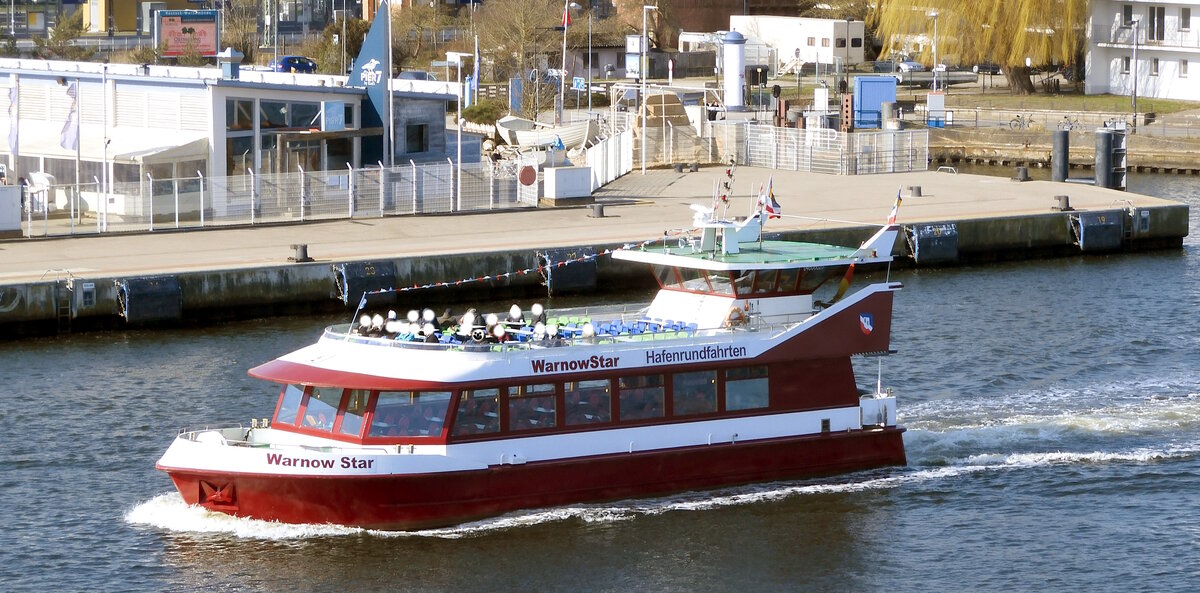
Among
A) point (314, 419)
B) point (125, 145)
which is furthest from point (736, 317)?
point (125, 145)

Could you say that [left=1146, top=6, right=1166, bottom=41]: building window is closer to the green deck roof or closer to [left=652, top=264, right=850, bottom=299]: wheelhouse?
the green deck roof

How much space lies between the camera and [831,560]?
26312 millimetres

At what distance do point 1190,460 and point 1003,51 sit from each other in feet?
204

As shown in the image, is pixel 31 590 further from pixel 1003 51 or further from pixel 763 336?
pixel 1003 51

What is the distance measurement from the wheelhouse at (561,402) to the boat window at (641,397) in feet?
0.05

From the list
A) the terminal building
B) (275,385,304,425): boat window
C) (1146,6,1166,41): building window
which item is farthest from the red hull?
(1146,6,1166,41): building window

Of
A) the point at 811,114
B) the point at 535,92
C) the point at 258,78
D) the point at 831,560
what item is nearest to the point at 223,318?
the point at 831,560

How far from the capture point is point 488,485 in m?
26.8

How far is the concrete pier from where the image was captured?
1638 inches

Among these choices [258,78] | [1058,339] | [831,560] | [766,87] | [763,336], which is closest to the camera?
[831,560]

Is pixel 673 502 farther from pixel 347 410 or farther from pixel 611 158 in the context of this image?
pixel 611 158

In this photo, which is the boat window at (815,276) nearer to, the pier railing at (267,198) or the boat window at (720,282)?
the boat window at (720,282)

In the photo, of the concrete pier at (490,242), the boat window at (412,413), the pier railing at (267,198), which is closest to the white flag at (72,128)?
the pier railing at (267,198)

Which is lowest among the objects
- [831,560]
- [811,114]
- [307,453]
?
[831,560]
